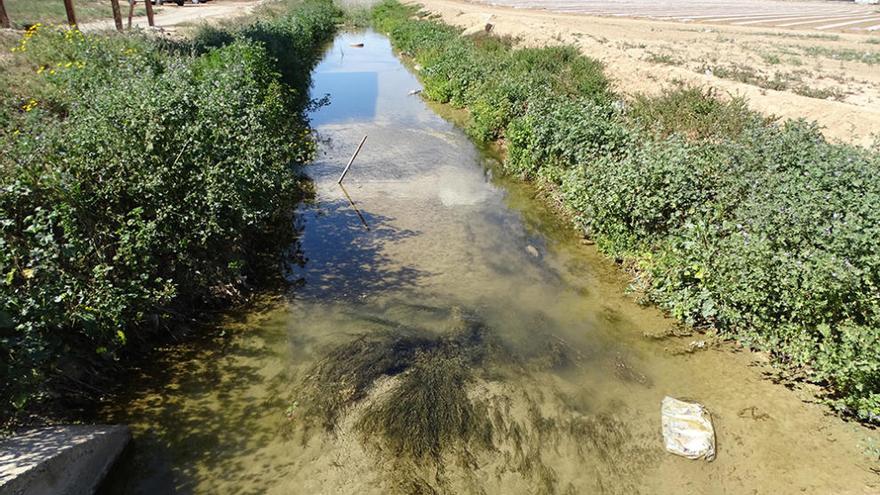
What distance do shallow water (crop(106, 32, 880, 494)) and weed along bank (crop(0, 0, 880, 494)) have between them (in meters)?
0.04

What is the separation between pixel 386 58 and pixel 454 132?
54.5 ft

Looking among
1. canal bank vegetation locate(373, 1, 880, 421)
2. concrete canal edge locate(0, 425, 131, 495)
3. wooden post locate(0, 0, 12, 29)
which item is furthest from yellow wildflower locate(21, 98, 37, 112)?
canal bank vegetation locate(373, 1, 880, 421)

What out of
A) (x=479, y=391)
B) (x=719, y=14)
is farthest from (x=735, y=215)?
(x=719, y=14)

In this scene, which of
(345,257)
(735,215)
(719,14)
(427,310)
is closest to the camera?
(735,215)

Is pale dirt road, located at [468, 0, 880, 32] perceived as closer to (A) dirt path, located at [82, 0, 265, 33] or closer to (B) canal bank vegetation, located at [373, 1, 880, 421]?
(A) dirt path, located at [82, 0, 265, 33]

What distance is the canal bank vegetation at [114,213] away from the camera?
5.27 meters

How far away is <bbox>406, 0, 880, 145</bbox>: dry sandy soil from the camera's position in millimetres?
13587

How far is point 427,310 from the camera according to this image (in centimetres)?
817

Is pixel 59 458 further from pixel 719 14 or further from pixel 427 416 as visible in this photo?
pixel 719 14

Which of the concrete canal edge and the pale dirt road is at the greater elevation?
the pale dirt road

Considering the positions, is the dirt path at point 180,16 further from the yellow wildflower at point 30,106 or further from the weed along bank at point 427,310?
the yellow wildflower at point 30,106

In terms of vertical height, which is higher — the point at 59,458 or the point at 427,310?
the point at 59,458

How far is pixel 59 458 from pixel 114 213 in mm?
3343

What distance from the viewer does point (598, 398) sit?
21.5 ft
